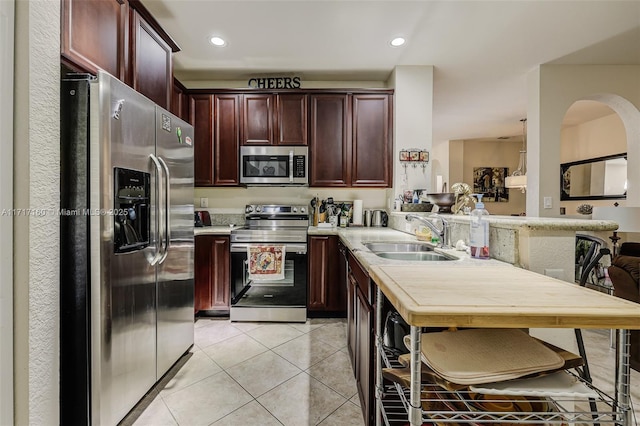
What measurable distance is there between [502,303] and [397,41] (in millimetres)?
2503

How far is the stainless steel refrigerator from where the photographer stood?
50.1 inches

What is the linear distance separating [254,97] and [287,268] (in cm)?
188

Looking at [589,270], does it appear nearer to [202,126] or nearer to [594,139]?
[202,126]

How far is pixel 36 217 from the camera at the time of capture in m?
1.14

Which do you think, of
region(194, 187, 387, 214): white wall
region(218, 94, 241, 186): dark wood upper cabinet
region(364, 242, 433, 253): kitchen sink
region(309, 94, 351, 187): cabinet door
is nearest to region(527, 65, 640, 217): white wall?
region(194, 187, 387, 214): white wall

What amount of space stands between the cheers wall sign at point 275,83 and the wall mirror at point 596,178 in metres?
4.94

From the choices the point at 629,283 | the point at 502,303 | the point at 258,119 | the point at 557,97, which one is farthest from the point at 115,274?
the point at 557,97

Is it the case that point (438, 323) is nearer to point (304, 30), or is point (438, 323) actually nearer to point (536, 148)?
point (304, 30)

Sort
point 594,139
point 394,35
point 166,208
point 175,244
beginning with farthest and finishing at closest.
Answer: point 594,139, point 394,35, point 175,244, point 166,208

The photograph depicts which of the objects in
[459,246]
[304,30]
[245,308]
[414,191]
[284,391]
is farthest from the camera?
[414,191]

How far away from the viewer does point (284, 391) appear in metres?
1.71

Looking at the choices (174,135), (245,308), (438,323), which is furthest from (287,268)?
(438,323)

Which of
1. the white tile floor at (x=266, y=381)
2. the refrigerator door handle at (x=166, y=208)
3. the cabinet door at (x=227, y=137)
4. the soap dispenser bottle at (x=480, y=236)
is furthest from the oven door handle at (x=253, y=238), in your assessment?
the soap dispenser bottle at (x=480, y=236)

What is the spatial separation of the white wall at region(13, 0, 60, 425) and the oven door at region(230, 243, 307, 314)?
1.49m
